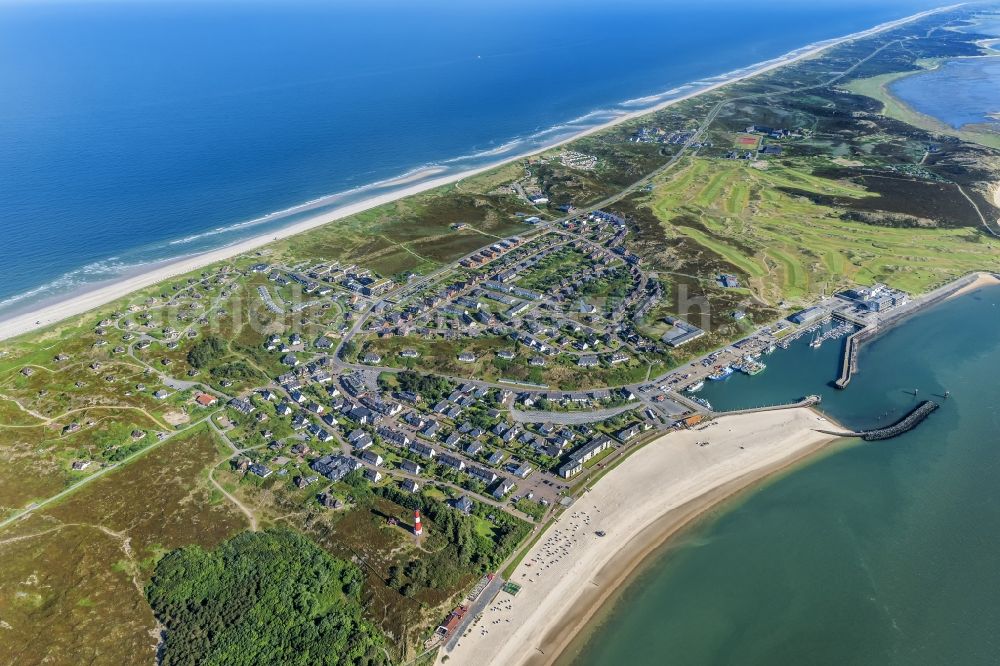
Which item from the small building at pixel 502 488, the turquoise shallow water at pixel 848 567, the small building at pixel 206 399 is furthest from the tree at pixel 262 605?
the small building at pixel 206 399

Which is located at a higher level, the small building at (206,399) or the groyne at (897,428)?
the small building at (206,399)

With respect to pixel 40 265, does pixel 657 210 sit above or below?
below

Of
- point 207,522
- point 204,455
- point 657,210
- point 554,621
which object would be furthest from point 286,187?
point 554,621

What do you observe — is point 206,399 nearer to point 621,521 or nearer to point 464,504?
point 464,504

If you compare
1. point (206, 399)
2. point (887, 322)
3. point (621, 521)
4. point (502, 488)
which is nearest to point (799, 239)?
point (887, 322)

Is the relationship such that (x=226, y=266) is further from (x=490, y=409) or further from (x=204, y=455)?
(x=490, y=409)

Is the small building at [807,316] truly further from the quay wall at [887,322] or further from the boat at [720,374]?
the boat at [720,374]
